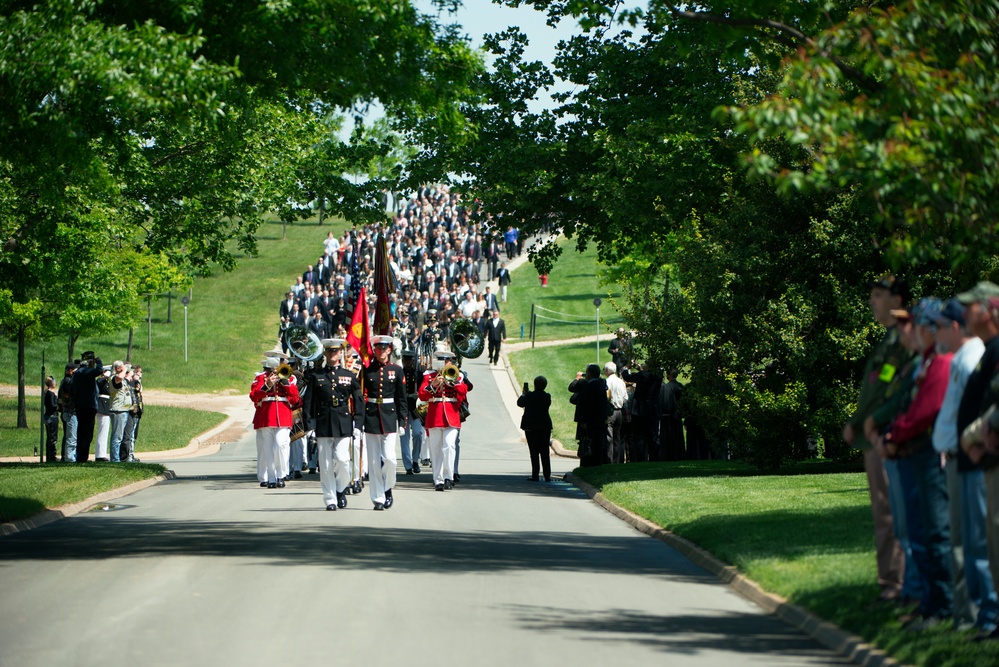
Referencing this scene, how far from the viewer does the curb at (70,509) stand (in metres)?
17.1

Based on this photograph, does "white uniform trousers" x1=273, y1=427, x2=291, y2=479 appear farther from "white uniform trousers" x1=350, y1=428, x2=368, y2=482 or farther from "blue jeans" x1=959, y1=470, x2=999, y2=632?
"blue jeans" x1=959, y1=470, x2=999, y2=632

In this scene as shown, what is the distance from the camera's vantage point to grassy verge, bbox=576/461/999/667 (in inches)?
351

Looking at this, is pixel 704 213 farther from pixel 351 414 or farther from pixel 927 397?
pixel 927 397

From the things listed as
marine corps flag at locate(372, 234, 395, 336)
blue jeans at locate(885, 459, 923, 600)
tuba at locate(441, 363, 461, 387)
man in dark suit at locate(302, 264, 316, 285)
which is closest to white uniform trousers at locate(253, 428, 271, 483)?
tuba at locate(441, 363, 461, 387)

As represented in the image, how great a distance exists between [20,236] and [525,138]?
963 cm

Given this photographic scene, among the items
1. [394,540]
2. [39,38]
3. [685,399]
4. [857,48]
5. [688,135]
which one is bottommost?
[394,540]

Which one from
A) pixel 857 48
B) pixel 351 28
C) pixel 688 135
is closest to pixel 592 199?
pixel 688 135

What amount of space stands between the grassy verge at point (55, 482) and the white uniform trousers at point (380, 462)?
13.0 feet

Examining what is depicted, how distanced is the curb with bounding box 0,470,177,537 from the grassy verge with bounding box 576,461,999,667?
6996mm

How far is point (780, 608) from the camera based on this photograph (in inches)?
428

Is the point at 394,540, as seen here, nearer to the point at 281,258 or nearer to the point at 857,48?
the point at 857,48

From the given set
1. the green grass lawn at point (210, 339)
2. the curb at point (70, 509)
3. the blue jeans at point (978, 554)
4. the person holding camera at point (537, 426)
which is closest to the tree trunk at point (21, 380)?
the green grass lawn at point (210, 339)

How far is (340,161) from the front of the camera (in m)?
31.5

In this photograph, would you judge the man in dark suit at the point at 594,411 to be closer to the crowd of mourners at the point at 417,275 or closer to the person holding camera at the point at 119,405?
the person holding camera at the point at 119,405
